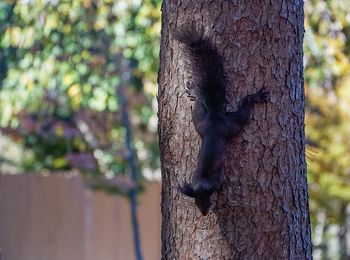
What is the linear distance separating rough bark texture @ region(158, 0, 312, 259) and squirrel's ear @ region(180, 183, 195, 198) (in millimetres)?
34

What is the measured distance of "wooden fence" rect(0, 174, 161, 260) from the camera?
11.0 metres

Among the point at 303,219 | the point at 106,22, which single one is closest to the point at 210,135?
the point at 303,219

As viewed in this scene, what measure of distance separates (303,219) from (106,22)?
5.05 meters

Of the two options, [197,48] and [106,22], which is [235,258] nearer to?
[197,48]

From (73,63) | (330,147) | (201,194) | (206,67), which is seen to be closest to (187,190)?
(201,194)

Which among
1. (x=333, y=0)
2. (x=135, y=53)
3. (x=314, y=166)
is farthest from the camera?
(x=314, y=166)

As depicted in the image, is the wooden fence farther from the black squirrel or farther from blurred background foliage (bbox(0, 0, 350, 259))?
the black squirrel

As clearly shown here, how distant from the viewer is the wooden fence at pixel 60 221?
11.0m

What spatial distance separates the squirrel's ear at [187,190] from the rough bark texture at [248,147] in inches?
1.3

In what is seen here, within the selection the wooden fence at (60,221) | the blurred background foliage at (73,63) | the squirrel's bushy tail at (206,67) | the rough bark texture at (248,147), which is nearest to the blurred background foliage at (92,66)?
the blurred background foliage at (73,63)

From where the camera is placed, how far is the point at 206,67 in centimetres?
308

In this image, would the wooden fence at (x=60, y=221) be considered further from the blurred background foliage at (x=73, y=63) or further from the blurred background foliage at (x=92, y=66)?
the blurred background foliage at (x=73, y=63)

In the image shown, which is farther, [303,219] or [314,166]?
[314,166]

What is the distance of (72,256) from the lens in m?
11.1
